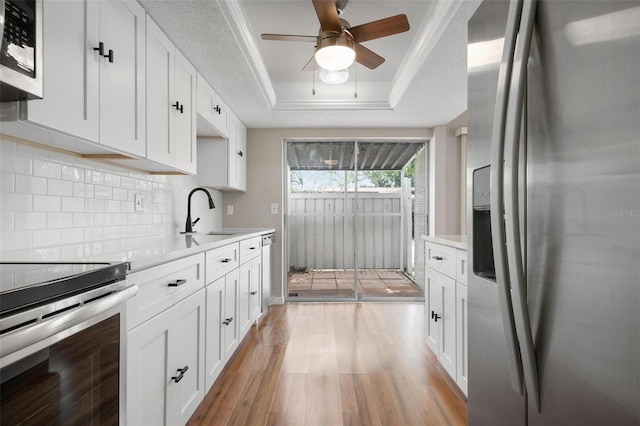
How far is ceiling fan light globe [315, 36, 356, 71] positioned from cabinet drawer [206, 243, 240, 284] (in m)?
1.31

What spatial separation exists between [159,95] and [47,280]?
1507 mm

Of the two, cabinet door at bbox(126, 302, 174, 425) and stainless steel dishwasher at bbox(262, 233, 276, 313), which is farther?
stainless steel dishwasher at bbox(262, 233, 276, 313)

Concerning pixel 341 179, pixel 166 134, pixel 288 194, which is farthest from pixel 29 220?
pixel 341 179

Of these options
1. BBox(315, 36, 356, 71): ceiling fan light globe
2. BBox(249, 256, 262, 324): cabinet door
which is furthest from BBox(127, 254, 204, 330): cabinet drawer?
BBox(315, 36, 356, 71): ceiling fan light globe

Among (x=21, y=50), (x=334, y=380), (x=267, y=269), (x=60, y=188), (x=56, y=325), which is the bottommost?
(x=334, y=380)

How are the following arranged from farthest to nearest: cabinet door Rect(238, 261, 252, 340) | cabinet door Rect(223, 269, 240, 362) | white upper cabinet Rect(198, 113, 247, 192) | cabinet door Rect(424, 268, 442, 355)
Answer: white upper cabinet Rect(198, 113, 247, 192) → cabinet door Rect(238, 261, 252, 340) → cabinet door Rect(424, 268, 442, 355) → cabinet door Rect(223, 269, 240, 362)

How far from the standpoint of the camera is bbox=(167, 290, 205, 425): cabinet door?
4.53 feet

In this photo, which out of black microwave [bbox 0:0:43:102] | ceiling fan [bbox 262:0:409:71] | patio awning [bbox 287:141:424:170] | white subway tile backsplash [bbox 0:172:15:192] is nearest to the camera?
black microwave [bbox 0:0:43:102]

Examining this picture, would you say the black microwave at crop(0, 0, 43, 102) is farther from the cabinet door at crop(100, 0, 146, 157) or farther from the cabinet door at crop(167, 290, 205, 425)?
the cabinet door at crop(167, 290, 205, 425)

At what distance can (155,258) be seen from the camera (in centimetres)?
118

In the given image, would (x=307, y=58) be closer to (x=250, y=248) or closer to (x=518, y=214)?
(x=250, y=248)

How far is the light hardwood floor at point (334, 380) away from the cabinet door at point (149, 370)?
0.52 m

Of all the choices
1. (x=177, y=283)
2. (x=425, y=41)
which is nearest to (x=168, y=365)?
(x=177, y=283)

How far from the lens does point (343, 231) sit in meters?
4.30
